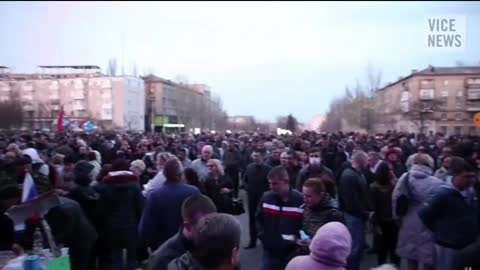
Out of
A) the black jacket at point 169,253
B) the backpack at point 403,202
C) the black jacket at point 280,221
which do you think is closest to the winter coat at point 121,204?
the black jacket at point 280,221

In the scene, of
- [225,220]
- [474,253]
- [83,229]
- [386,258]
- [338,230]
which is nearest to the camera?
[225,220]

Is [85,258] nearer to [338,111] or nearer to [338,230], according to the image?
[338,230]

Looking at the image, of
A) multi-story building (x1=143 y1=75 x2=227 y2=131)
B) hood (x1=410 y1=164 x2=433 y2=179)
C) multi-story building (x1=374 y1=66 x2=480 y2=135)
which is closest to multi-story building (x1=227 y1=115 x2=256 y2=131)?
multi-story building (x1=143 y1=75 x2=227 y2=131)

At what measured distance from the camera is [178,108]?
81250mm

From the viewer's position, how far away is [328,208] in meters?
4.57

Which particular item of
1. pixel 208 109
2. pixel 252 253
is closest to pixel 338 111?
pixel 208 109

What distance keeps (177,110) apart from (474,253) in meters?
79.5

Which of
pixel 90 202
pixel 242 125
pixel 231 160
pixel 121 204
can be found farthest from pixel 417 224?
pixel 242 125

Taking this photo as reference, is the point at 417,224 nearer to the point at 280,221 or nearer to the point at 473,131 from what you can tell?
the point at 280,221

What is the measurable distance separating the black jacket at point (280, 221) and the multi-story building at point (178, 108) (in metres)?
65.4

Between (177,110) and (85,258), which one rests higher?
(177,110)

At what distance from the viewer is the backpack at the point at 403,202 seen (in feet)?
19.0

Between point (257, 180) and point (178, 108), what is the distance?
73686mm

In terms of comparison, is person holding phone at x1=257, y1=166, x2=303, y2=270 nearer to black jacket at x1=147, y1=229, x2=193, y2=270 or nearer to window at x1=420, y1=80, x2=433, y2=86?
black jacket at x1=147, y1=229, x2=193, y2=270
